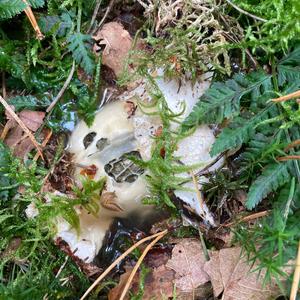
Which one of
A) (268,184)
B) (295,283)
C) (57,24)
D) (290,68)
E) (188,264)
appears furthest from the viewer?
(57,24)

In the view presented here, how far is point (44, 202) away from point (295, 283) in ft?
4.26

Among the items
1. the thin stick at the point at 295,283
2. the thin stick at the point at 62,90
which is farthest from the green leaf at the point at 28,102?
the thin stick at the point at 295,283

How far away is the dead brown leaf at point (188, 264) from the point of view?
7.75 feet

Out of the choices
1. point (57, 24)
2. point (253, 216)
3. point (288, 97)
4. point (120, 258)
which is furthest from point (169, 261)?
point (57, 24)

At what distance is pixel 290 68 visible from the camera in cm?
228

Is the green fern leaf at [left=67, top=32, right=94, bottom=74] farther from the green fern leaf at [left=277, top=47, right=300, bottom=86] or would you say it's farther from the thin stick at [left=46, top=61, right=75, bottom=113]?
the green fern leaf at [left=277, top=47, right=300, bottom=86]

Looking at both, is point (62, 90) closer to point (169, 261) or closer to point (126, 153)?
point (126, 153)

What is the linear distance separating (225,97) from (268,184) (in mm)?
473

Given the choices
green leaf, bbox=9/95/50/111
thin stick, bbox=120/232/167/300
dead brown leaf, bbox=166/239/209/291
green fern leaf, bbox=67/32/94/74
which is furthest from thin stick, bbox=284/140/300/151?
green leaf, bbox=9/95/50/111

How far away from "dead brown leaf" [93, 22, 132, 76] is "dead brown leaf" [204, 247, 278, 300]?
1.12 m

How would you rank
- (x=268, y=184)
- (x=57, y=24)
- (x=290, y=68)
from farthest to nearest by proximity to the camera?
(x=57, y=24) < (x=290, y=68) < (x=268, y=184)

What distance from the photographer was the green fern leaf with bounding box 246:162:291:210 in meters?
2.17

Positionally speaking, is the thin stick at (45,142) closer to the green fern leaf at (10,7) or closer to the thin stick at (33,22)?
the thin stick at (33,22)

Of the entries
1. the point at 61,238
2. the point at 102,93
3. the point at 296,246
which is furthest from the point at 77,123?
the point at 296,246
